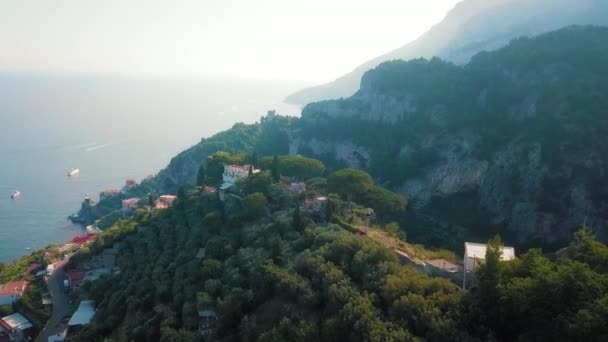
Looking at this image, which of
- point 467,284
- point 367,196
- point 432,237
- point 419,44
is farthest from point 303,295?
point 419,44

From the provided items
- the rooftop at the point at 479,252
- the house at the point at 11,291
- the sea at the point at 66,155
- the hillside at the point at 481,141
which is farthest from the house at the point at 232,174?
the sea at the point at 66,155

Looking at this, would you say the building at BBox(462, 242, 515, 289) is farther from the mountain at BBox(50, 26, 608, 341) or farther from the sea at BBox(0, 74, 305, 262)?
the sea at BBox(0, 74, 305, 262)

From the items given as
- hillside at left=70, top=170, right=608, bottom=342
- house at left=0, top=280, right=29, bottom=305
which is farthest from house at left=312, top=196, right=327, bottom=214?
house at left=0, top=280, right=29, bottom=305

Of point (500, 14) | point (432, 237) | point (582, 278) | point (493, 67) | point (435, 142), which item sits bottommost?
point (432, 237)

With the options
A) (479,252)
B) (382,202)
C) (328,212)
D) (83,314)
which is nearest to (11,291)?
(83,314)

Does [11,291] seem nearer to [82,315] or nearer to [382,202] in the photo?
[82,315]

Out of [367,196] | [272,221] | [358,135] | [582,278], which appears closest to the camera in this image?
[582,278]

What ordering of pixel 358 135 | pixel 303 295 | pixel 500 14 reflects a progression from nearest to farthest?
pixel 303 295
pixel 358 135
pixel 500 14

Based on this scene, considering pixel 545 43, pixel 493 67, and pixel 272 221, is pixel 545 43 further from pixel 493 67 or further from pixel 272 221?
pixel 272 221
